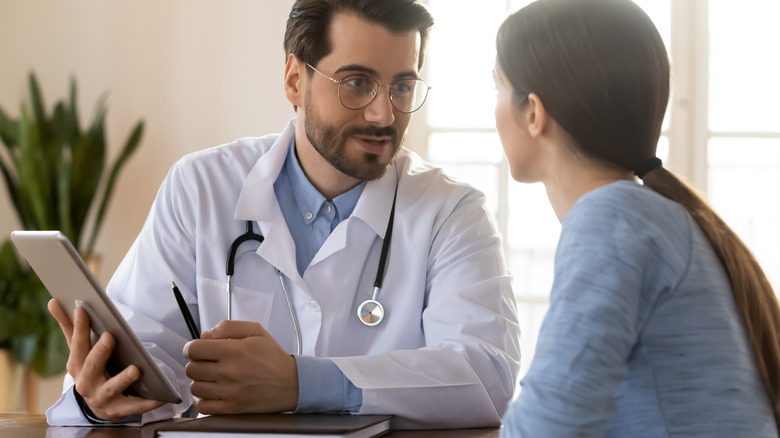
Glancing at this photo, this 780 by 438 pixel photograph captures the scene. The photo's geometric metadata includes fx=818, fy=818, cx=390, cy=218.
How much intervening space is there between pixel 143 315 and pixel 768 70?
3.04 m

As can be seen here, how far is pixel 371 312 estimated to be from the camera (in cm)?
165

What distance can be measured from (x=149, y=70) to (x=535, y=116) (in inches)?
118

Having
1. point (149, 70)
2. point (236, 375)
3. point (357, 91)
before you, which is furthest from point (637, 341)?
point (149, 70)

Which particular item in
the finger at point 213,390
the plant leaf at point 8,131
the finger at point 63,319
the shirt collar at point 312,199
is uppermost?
the plant leaf at point 8,131

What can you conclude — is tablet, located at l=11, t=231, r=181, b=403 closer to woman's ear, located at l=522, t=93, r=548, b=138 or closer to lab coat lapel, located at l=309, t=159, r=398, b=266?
lab coat lapel, located at l=309, t=159, r=398, b=266

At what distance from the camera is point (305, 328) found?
1660 millimetres

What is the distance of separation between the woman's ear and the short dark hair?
0.90 m

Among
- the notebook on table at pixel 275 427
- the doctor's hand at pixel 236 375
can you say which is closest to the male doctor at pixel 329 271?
the doctor's hand at pixel 236 375

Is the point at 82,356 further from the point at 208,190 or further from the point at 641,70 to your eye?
the point at 641,70

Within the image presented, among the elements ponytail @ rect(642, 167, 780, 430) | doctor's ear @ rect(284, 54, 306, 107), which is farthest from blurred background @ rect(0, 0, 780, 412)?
ponytail @ rect(642, 167, 780, 430)

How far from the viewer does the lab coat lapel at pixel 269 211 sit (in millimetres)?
1679

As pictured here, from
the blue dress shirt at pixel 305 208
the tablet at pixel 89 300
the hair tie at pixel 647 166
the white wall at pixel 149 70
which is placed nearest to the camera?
the hair tie at pixel 647 166

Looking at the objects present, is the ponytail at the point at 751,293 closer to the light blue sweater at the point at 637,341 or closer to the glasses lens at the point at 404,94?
the light blue sweater at the point at 637,341

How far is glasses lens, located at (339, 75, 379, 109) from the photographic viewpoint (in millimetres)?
1856
